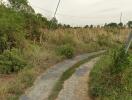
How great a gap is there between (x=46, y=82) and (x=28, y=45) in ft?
18.4

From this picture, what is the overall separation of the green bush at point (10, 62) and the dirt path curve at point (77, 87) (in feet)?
7.89

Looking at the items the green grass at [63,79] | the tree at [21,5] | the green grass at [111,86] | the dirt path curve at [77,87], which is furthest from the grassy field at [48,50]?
the green grass at [111,86]

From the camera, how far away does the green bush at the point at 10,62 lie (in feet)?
50.4

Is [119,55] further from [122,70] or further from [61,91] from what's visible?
[61,91]

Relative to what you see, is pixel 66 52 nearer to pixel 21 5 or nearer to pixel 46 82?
pixel 46 82

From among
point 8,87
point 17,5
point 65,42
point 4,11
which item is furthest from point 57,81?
point 17,5

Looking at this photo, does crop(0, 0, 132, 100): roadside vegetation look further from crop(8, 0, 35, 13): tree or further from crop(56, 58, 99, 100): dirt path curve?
crop(56, 58, 99, 100): dirt path curve

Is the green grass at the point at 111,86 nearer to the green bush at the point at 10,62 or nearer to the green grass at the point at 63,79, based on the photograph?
the green grass at the point at 63,79

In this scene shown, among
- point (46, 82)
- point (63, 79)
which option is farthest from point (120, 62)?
point (46, 82)

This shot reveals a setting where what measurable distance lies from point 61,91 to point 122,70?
2213mm

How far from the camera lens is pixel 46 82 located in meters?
14.1

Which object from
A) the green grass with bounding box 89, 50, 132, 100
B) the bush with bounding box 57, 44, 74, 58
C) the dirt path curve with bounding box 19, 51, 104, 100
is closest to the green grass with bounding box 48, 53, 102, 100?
the dirt path curve with bounding box 19, 51, 104, 100

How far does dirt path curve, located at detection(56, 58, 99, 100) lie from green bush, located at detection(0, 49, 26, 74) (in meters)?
2.41

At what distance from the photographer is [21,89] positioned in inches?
498
